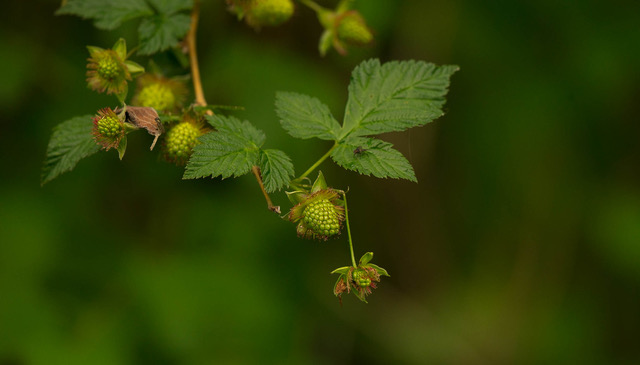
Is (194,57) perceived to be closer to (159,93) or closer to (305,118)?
(159,93)

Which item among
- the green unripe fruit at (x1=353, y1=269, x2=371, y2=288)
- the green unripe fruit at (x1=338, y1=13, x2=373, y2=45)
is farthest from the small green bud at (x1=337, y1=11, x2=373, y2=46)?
the green unripe fruit at (x1=353, y1=269, x2=371, y2=288)

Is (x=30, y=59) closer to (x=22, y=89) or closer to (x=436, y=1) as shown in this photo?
(x=22, y=89)

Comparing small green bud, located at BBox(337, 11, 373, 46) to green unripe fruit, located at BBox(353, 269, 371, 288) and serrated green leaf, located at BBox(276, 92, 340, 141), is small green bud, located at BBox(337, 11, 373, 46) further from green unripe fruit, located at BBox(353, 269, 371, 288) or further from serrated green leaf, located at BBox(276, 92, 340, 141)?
green unripe fruit, located at BBox(353, 269, 371, 288)

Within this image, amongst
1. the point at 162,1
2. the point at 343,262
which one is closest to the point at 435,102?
the point at 162,1

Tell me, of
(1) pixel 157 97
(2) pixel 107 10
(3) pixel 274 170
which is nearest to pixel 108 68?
(1) pixel 157 97

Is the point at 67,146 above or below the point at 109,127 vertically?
below

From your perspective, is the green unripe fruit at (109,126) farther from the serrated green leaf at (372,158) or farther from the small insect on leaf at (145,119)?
the serrated green leaf at (372,158)
